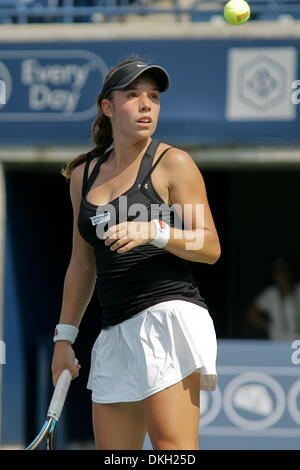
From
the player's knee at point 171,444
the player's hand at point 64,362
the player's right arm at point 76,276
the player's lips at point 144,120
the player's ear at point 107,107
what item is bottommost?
the player's knee at point 171,444

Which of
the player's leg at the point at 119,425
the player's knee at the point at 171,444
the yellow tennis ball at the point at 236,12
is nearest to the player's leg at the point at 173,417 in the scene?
the player's knee at the point at 171,444

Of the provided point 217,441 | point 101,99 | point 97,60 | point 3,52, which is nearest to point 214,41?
point 97,60

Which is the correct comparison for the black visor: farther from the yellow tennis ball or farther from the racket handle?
the yellow tennis ball

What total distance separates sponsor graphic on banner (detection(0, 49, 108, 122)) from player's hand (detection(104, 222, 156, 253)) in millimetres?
4821

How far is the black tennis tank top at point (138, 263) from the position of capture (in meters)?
3.24

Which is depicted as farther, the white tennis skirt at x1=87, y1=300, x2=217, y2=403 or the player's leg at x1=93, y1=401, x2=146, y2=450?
the player's leg at x1=93, y1=401, x2=146, y2=450

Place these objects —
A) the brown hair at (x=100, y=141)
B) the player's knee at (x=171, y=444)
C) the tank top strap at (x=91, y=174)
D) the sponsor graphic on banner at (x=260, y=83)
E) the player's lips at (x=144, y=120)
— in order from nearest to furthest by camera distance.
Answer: the player's knee at (x=171, y=444) < the player's lips at (x=144, y=120) < the tank top strap at (x=91, y=174) < the brown hair at (x=100, y=141) < the sponsor graphic on banner at (x=260, y=83)

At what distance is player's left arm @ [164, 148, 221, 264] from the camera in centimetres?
314

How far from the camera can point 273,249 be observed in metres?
10.8

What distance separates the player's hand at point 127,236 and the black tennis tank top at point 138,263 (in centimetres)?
21

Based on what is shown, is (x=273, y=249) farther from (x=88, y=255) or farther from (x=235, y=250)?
(x=88, y=255)

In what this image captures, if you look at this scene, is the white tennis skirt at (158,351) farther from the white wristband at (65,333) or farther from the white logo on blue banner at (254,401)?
the white logo on blue banner at (254,401)

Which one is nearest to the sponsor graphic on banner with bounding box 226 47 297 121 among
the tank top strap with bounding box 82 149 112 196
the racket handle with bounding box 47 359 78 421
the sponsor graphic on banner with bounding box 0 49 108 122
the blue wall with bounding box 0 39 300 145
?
the blue wall with bounding box 0 39 300 145

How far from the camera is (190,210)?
3.20 meters
